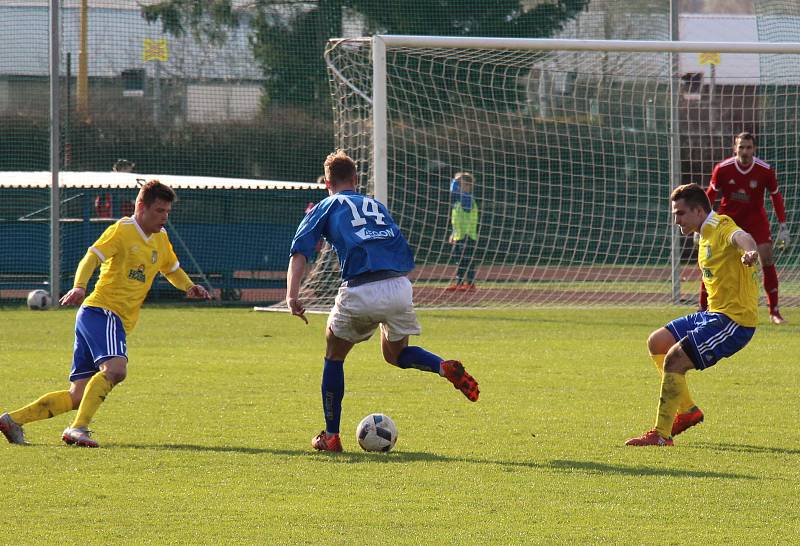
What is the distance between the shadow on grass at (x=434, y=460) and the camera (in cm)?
600

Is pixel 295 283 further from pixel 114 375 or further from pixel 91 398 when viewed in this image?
pixel 91 398

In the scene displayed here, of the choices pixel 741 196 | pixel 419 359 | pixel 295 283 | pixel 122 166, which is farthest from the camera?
pixel 122 166

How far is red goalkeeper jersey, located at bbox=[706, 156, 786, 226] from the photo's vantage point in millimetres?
12773

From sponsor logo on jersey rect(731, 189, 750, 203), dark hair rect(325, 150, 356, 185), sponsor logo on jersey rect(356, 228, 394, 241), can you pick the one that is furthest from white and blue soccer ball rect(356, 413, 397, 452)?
sponsor logo on jersey rect(731, 189, 750, 203)

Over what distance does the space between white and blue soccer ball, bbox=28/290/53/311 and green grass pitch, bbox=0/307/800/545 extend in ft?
13.8

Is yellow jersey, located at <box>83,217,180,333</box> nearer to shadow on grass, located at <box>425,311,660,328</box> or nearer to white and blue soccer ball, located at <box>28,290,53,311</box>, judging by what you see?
shadow on grass, located at <box>425,311,660,328</box>

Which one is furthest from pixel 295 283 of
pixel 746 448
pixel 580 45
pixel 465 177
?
pixel 465 177

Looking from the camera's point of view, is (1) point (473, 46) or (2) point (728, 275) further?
(1) point (473, 46)

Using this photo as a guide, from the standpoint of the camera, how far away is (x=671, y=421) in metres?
6.81

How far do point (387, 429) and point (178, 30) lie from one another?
16908 millimetres

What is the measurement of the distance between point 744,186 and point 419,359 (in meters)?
7.16

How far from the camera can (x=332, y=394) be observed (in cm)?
670

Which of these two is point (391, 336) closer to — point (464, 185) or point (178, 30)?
point (464, 185)

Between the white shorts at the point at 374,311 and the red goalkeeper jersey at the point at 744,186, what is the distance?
691cm
